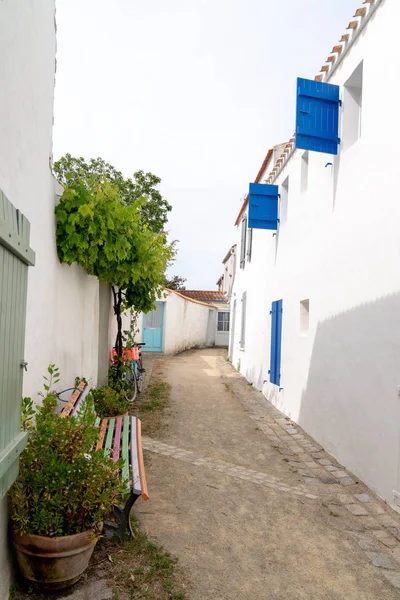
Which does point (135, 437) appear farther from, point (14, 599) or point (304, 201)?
point (304, 201)

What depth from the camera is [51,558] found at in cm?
243

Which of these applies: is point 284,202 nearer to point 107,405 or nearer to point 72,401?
point 107,405

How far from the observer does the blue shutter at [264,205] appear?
8.71 meters

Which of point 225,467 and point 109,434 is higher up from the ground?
point 109,434

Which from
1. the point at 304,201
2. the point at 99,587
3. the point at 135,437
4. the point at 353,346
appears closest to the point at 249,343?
the point at 304,201

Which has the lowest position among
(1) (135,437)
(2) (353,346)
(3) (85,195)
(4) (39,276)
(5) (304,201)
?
(1) (135,437)

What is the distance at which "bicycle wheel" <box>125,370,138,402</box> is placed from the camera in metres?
7.62

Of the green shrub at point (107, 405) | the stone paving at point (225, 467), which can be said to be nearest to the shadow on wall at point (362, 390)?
the stone paving at point (225, 467)

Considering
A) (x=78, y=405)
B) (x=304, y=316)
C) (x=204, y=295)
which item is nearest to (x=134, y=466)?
(x=78, y=405)

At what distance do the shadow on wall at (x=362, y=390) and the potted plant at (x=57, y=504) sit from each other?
251cm

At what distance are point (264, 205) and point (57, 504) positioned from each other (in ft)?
23.9

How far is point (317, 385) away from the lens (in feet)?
19.7

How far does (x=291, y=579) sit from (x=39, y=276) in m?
2.80

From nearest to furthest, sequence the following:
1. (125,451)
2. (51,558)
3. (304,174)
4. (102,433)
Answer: (51,558)
(125,451)
(102,433)
(304,174)
